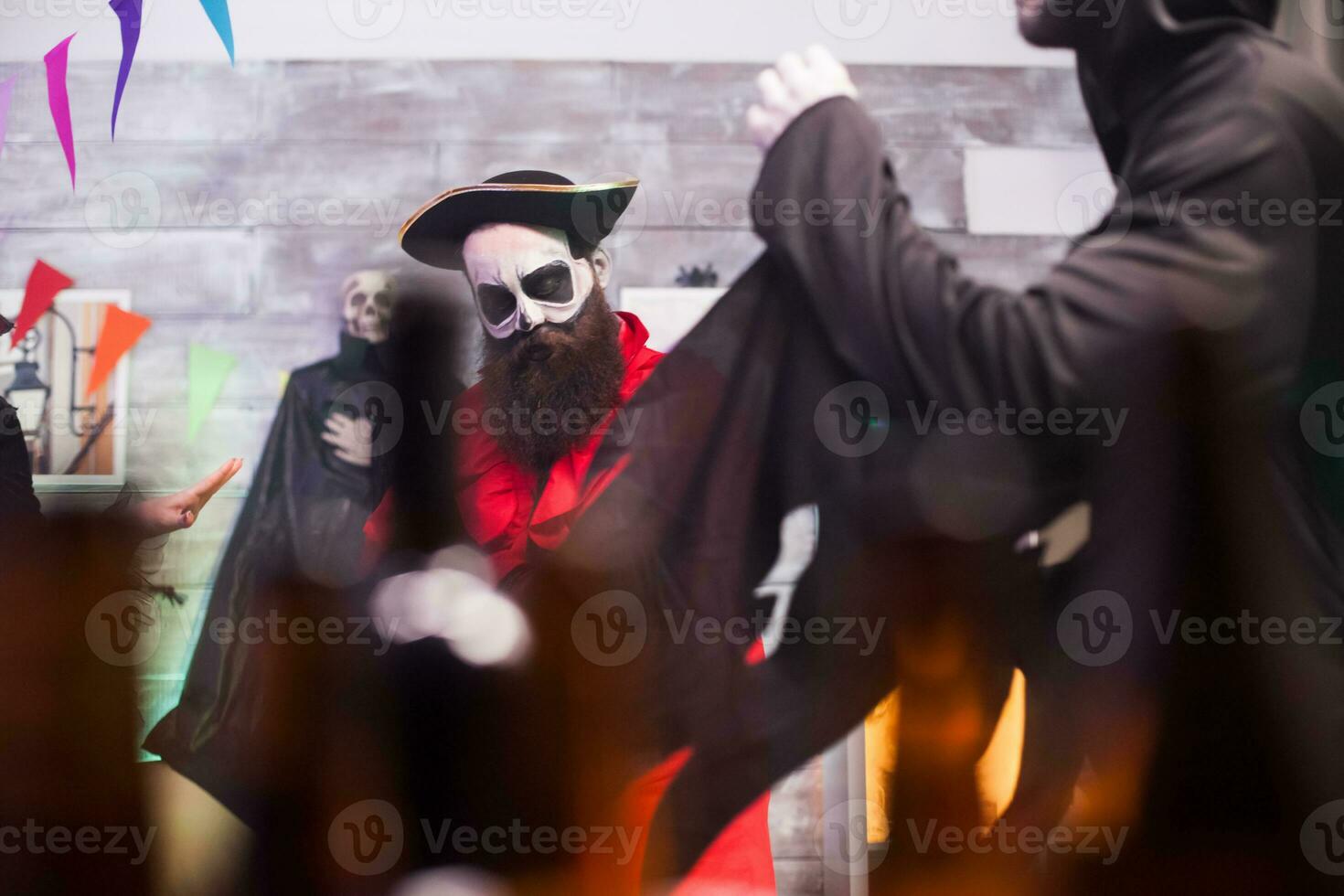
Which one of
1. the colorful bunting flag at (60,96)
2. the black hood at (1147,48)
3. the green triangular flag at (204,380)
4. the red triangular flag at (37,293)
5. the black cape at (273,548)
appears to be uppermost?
the colorful bunting flag at (60,96)

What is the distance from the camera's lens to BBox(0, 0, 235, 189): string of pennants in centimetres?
186

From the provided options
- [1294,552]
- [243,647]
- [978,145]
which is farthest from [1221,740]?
[243,647]

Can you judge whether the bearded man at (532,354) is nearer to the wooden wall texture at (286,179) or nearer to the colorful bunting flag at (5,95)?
the wooden wall texture at (286,179)

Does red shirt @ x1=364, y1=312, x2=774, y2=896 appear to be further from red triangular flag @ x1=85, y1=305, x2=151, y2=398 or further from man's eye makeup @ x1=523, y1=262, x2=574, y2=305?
red triangular flag @ x1=85, y1=305, x2=151, y2=398

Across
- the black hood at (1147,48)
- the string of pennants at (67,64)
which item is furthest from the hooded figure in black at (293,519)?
the black hood at (1147,48)

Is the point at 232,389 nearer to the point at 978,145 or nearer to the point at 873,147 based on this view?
the point at 873,147

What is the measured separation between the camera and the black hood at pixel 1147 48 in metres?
1.63

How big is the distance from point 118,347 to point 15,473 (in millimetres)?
298

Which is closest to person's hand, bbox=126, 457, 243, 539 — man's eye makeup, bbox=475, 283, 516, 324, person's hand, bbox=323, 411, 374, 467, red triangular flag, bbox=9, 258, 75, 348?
person's hand, bbox=323, 411, 374, 467

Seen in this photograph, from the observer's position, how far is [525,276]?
179cm

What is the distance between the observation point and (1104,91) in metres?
1.72

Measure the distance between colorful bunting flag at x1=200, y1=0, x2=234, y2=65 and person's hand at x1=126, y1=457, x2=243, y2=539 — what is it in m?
0.74

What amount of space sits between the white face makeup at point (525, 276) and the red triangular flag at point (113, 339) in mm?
601

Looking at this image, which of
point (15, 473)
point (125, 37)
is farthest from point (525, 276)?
point (15, 473)
